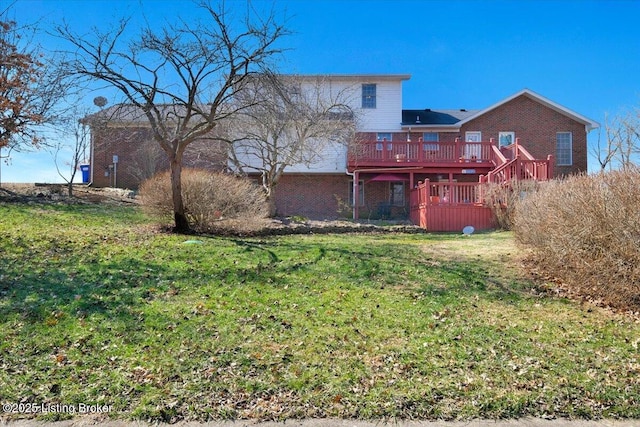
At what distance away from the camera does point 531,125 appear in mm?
22953

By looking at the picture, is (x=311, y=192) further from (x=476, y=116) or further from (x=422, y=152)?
(x=476, y=116)

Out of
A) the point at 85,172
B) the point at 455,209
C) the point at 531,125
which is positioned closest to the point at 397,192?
the point at 531,125

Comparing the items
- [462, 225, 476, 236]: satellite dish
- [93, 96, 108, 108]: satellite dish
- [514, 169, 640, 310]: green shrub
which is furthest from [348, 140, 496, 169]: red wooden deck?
[514, 169, 640, 310]: green shrub

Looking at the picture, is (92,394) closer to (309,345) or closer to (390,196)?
(309,345)

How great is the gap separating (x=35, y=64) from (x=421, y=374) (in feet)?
37.7

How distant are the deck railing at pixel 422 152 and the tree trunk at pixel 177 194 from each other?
10180 millimetres

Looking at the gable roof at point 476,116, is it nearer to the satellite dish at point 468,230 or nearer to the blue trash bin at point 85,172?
the satellite dish at point 468,230

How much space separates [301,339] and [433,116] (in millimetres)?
21487

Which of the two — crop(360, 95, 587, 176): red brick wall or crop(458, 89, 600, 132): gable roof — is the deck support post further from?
crop(458, 89, 600, 132): gable roof

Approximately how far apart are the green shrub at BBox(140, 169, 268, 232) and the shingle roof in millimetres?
13482

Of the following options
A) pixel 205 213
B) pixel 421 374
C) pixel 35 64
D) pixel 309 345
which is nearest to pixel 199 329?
pixel 309 345

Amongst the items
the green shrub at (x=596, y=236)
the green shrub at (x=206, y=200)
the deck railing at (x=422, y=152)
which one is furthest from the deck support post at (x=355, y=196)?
the green shrub at (x=596, y=236)

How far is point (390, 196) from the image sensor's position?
22719 mm

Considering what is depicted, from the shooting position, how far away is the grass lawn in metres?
3.70
